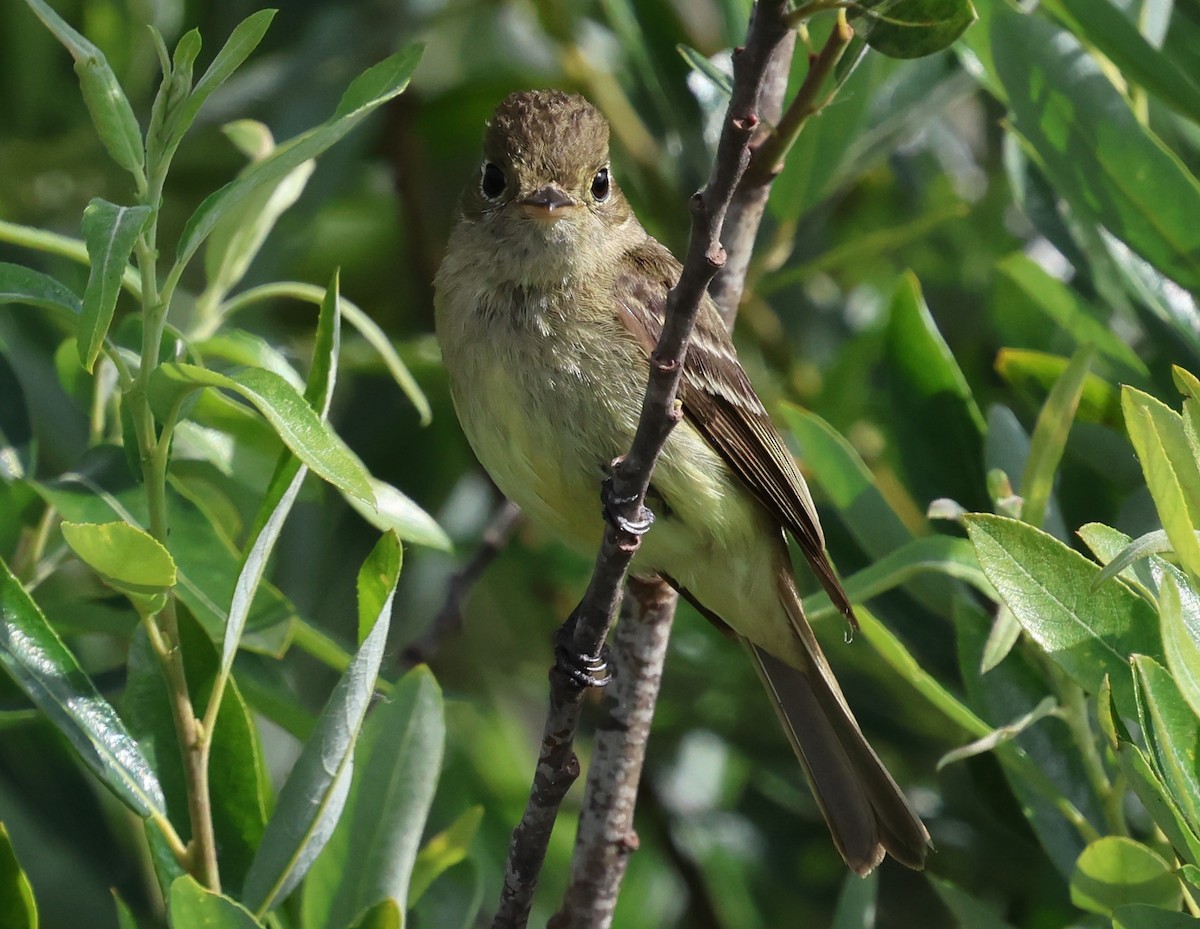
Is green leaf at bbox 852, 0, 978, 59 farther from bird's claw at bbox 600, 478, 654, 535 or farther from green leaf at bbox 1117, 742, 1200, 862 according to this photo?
green leaf at bbox 1117, 742, 1200, 862

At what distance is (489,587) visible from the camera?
4.45 metres

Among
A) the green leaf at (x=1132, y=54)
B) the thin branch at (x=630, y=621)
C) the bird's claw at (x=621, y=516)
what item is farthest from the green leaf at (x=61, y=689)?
the green leaf at (x=1132, y=54)

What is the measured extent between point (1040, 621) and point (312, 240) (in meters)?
2.75

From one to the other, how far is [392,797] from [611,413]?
0.92 metres

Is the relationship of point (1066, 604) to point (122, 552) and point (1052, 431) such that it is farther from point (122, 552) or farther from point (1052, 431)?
point (122, 552)

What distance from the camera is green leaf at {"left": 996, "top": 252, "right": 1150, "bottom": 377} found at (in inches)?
122

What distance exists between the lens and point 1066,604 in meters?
2.26

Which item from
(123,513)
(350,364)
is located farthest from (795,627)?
(123,513)

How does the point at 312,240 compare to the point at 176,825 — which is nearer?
the point at 176,825

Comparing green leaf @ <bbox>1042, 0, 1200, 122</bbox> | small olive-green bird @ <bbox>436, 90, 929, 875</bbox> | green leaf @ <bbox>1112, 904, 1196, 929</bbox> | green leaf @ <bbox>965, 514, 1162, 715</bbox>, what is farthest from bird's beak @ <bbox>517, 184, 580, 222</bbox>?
green leaf @ <bbox>1112, 904, 1196, 929</bbox>

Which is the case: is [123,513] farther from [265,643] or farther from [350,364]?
[350,364]

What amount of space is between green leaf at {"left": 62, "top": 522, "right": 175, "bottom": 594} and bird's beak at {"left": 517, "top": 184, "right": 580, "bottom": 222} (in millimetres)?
1345

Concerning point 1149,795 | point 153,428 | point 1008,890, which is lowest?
point 1008,890

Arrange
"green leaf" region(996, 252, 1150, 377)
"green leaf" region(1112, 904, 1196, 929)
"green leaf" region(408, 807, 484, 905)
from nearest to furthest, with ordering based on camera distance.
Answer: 1. "green leaf" region(1112, 904, 1196, 929)
2. "green leaf" region(408, 807, 484, 905)
3. "green leaf" region(996, 252, 1150, 377)
